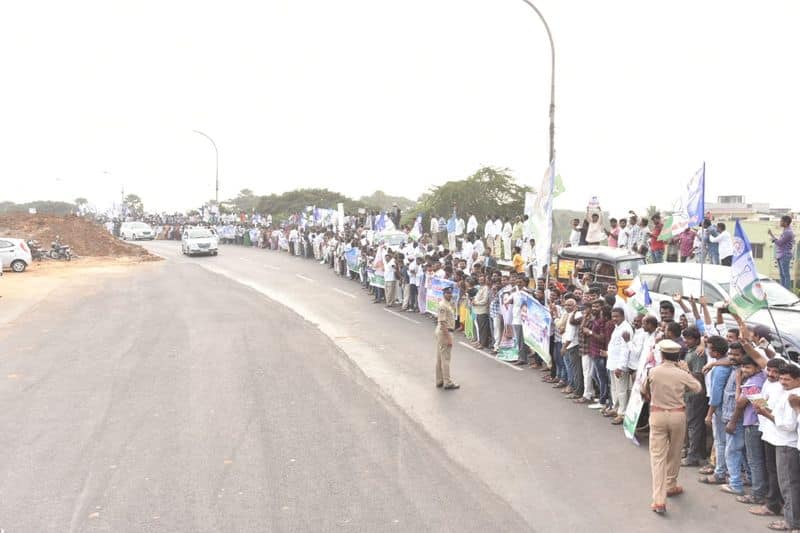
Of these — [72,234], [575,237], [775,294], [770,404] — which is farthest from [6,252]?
[770,404]

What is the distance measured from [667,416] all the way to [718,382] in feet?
3.24

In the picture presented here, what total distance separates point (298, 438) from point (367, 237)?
21.0 m

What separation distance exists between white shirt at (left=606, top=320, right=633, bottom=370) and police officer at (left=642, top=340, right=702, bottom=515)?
95.4 inches

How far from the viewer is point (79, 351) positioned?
14.6 meters

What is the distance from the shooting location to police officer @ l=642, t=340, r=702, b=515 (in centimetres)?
714

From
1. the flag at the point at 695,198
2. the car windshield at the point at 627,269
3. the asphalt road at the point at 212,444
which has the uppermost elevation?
the flag at the point at 695,198

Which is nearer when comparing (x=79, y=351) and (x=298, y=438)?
(x=298, y=438)

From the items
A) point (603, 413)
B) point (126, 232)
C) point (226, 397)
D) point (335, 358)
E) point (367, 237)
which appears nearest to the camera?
point (603, 413)

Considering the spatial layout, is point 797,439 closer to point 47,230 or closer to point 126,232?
point 47,230

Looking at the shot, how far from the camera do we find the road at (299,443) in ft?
22.8

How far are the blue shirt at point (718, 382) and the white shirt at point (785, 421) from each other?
3.04 ft

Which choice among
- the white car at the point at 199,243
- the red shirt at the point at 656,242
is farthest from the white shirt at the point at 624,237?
the white car at the point at 199,243

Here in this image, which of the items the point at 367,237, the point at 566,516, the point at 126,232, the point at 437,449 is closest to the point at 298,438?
the point at 437,449

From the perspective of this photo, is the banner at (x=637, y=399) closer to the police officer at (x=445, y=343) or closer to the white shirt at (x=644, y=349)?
the white shirt at (x=644, y=349)
